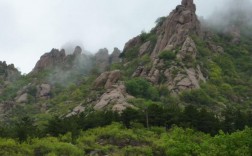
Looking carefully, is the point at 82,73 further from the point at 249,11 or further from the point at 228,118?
the point at 228,118

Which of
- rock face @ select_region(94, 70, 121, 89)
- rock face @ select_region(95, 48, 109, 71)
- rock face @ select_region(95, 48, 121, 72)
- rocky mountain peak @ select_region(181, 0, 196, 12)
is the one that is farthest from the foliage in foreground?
rock face @ select_region(95, 48, 109, 71)

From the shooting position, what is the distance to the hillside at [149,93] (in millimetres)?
71812

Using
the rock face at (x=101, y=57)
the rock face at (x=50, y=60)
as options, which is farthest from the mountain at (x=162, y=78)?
the rock face at (x=101, y=57)

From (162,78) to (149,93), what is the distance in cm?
674

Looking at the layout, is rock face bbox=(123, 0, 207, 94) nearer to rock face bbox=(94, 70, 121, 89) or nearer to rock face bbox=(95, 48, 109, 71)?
rock face bbox=(94, 70, 121, 89)

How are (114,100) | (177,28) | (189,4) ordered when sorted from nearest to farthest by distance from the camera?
(114,100), (177,28), (189,4)

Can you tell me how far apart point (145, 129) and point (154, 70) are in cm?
3595

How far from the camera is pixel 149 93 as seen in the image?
342 feet

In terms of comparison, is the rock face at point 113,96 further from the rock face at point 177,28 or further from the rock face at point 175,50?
the rock face at point 177,28

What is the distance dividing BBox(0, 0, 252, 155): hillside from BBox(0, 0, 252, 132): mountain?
218mm

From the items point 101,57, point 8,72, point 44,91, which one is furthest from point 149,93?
point 8,72

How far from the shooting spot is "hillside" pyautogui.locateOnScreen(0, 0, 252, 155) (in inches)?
2827

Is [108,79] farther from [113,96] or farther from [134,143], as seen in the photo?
[134,143]

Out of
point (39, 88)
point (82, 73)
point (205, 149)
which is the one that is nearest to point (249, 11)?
point (82, 73)
